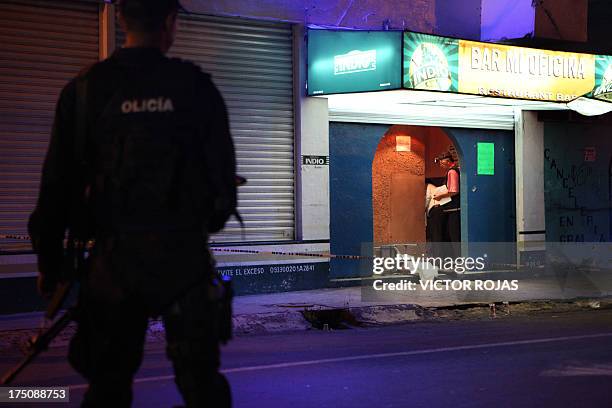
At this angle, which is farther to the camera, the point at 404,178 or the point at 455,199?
the point at 404,178

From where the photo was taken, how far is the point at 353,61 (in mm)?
13555

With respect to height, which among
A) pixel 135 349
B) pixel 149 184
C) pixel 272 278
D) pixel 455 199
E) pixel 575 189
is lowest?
pixel 272 278

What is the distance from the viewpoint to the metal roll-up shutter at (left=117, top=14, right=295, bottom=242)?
13399 mm

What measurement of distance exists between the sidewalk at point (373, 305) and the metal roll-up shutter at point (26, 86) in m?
1.52

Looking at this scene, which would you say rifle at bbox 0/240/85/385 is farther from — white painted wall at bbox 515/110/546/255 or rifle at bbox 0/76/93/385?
white painted wall at bbox 515/110/546/255

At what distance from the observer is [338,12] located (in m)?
14.4

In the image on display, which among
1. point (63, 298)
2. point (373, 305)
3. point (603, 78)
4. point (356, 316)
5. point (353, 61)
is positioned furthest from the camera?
point (603, 78)

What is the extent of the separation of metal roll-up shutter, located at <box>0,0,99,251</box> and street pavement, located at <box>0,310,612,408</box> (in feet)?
10.2

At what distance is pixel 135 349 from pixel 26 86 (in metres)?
8.93

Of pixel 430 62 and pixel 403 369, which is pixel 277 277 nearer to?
pixel 430 62

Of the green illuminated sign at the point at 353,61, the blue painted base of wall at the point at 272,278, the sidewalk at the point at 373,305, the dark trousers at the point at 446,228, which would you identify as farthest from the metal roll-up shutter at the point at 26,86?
the dark trousers at the point at 446,228

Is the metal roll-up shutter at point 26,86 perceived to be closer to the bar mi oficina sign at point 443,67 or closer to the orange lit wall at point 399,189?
the bar mi oficina sign at point 443,67

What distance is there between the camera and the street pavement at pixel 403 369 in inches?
257

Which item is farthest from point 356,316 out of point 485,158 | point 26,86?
point 485,158
